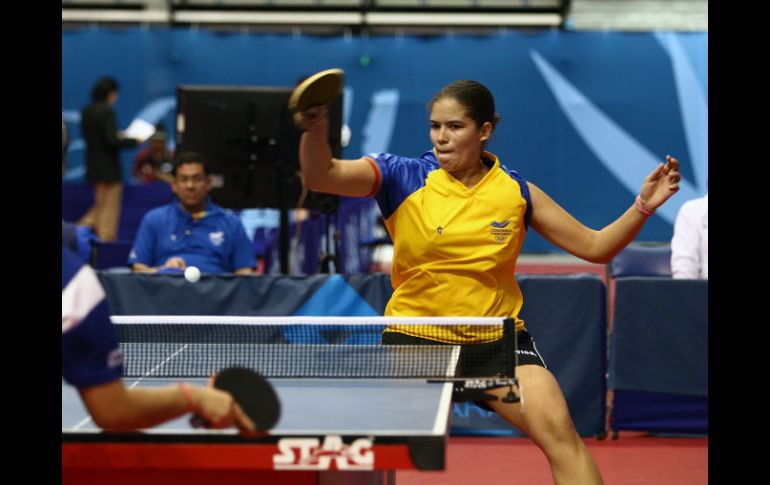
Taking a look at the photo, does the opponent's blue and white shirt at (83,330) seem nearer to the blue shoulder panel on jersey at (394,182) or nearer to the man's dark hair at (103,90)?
the blue shoulder panel on jersey at (394,182)

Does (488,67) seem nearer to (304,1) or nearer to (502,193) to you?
(304,1)

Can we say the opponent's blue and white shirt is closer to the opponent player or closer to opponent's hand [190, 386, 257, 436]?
the opponent player

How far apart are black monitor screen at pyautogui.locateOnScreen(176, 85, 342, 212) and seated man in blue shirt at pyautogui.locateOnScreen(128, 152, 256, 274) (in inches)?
6.7

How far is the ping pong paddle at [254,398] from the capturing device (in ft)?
8.84

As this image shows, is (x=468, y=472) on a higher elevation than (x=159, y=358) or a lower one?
lower

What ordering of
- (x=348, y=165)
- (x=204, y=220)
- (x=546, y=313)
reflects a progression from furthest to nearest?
(x=204, y=220), (x=546, y=313), (x=348, y=165)

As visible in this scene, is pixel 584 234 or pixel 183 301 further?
pixel 183 301

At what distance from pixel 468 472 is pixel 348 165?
8.28 ft

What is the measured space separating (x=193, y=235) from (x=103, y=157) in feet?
20.0

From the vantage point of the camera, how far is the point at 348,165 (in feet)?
12.8

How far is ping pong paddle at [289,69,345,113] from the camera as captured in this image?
10.6 ft

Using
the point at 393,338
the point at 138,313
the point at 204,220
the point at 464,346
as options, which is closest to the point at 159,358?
the point at 393,338

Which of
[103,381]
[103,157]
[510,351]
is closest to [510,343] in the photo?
[510,351]

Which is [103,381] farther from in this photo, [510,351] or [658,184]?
[658,184]
